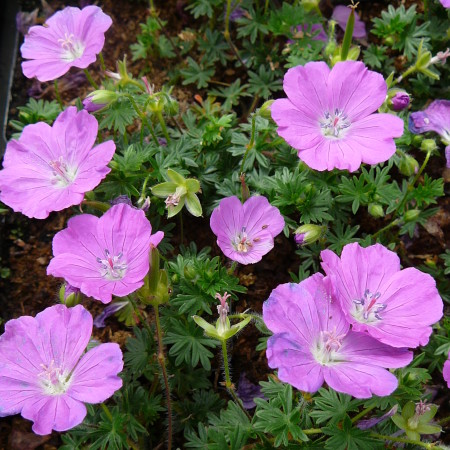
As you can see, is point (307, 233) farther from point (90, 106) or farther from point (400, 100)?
point (90, 106)

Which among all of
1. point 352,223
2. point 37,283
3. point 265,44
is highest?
point 265,44

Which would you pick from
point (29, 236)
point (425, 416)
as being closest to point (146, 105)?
point (29, 236)

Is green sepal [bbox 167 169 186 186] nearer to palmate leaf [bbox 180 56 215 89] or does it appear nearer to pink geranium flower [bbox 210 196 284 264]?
pink geranium flower [bbox 210 196 284 264]

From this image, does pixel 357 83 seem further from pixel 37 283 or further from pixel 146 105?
pixel 37 283

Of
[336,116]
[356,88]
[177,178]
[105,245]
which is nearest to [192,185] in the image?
[177,178]

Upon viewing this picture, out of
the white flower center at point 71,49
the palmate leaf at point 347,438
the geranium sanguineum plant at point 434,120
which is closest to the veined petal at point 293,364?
the palmate leaf at point 347,438
